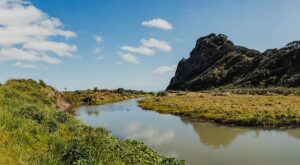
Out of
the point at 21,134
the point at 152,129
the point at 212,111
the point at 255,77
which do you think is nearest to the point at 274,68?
the point at 255,77

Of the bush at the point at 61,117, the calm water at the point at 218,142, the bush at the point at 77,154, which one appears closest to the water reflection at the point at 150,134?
the calm water at the point at 218,142

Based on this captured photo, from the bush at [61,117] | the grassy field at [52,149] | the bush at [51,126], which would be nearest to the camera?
the grassy field at [52,149]

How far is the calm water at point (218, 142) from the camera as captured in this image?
93.8ft

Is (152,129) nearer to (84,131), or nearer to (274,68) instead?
(84,131)

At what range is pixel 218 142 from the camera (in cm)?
3709

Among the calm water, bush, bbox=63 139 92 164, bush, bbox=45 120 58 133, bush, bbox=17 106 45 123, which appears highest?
bush, bbox=17 106 45 123

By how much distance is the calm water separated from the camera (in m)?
28.6

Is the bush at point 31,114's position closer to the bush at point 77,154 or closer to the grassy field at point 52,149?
the grassy field at point 52,149

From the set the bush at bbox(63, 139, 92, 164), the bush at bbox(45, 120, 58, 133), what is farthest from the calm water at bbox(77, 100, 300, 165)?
the bush at bbox(63, 139, 92, 164)

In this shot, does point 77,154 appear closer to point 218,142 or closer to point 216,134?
point 218,142

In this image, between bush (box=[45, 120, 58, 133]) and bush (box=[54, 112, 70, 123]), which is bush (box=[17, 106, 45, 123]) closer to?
bush (box=[45, 120, 58, 133])

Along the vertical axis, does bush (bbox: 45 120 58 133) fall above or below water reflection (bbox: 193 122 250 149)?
above

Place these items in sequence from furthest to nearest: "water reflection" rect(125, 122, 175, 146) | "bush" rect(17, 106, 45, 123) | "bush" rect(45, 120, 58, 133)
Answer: "water reflection" rect(125, 122, 175, 146)
"bush" rect(17, 106, 45, 123)
"bush" rect(45, 120, 58, 133)

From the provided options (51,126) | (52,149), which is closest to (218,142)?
(51,126)
